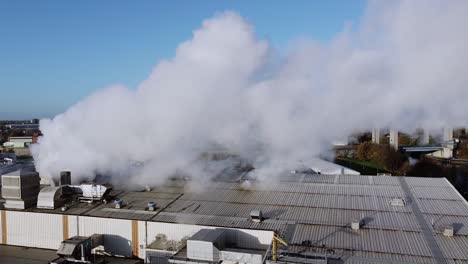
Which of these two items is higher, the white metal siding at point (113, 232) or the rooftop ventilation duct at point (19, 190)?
the rooftop ventilation duct at point (19, 190)

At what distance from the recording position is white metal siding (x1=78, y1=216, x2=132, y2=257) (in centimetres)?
2194

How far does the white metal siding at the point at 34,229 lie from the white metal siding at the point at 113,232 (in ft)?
7.21

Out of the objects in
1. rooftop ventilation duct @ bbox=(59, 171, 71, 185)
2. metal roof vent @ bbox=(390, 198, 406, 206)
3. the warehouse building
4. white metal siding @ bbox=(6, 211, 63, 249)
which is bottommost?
white metal siding @ bbox=(6, 211, 63, 249)

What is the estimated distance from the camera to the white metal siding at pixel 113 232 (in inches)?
864

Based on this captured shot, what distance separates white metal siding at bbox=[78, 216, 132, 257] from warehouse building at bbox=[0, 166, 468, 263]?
2.3 inches

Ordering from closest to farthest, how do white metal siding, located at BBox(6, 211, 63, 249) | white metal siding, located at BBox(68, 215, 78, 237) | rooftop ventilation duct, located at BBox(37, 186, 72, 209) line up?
white metal siding, located at BBox(68, 215, 78, 237) → white metal siding, located at BBox(6, 211, 63, 249) → rooftop ventilation duct, located at BBox(37, 186, 72, 209)

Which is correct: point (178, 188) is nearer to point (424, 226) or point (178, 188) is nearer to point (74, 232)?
point (74, 232)

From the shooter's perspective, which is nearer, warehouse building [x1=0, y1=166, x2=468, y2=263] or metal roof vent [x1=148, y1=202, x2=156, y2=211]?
warehouse building [x1=0, y1=166, x2=468, y2=263]

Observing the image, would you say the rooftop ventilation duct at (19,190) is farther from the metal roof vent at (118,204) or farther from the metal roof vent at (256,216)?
the metal roof vent at (256,216)

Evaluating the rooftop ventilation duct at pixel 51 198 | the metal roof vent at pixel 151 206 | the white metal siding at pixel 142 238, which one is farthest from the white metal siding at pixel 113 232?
the rooftop ventilation duct at pixel 51 198

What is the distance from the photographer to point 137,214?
22.4 metres

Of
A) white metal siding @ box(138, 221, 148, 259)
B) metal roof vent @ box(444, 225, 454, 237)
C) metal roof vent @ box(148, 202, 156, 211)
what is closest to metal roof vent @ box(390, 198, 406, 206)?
metal roof vent @ box(444, 225, 454, 237)

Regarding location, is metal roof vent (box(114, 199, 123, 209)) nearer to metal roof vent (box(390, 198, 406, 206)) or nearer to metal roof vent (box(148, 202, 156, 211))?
metal roof vent (box(148, 202, 156, 211))

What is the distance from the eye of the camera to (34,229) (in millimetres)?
23703
